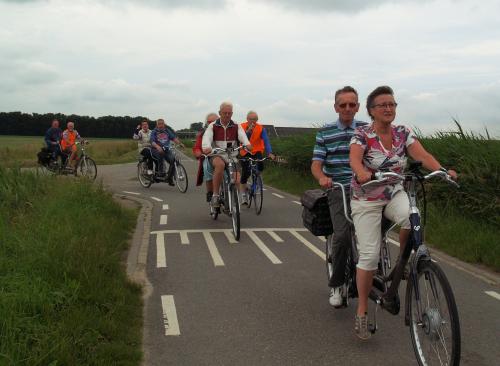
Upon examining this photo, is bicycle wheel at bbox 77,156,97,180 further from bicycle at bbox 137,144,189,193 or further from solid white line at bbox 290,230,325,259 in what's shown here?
solid white line at bbox 290,230,325,259

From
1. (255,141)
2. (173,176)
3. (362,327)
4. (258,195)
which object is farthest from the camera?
(173,176)

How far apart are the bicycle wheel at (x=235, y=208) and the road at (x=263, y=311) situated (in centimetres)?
20

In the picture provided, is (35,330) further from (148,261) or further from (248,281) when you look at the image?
(148,261)

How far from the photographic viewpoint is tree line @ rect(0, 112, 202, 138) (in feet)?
290

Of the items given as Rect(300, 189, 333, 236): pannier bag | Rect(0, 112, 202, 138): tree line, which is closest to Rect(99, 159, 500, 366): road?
Rect(300, 189, 333, 236): pannier bag

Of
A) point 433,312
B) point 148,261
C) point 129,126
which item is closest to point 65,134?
point 148,261

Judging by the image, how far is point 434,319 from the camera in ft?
11.4

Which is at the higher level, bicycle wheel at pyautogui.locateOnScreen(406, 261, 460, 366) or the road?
bicycle wheel at pyautogui.locateOnScreen(406, 261, 460, 366)

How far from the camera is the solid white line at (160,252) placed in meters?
7.14

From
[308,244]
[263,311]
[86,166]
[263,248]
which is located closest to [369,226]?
[263,311]

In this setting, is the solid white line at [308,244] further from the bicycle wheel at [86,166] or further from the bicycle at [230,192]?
the bicycle wheel at [86,166]

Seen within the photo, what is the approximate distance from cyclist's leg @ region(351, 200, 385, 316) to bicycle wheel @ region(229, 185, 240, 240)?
460 centimetres

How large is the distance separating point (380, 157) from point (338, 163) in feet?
2.98

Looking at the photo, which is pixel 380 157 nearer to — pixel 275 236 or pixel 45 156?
pixel 275 236
